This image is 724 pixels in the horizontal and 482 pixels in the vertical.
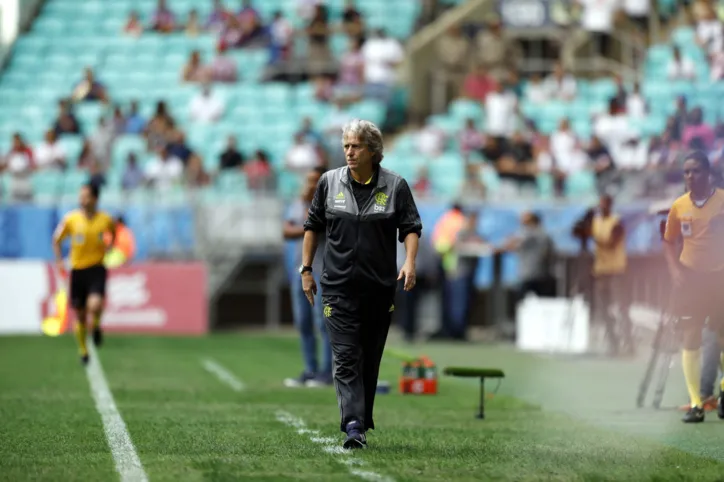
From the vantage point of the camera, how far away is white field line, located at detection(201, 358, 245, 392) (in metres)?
15.9

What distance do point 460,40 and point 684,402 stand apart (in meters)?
17.7

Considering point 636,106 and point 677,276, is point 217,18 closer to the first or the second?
point 636,106

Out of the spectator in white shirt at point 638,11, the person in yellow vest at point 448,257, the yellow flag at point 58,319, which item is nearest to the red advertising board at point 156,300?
the yellow flag at point 58,319

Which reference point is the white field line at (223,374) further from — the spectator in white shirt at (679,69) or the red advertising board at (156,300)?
the spectator in white shirt at (679,69)

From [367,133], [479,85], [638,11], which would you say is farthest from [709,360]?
[638,11]

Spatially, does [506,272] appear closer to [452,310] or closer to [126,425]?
[452,310]

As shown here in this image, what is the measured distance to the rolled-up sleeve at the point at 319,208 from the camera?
10.1m

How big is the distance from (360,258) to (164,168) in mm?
18419

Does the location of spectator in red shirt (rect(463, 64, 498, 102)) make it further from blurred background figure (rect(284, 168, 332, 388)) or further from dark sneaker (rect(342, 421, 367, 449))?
dark sneaker (rect(342, 421, 367, 449))

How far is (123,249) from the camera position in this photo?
85.6 ft

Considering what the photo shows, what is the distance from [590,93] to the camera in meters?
30.3

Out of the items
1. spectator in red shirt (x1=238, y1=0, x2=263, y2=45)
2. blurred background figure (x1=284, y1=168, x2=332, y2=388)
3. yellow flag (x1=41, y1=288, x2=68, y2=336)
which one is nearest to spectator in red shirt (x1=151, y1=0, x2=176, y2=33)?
spectator in red shirt (x1=238, y1=0, x2=263, y2=45)

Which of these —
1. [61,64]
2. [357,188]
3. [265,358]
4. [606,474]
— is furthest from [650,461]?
[61,64]

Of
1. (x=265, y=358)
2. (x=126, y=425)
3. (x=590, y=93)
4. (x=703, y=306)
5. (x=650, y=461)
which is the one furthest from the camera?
(x=590, y=93)
